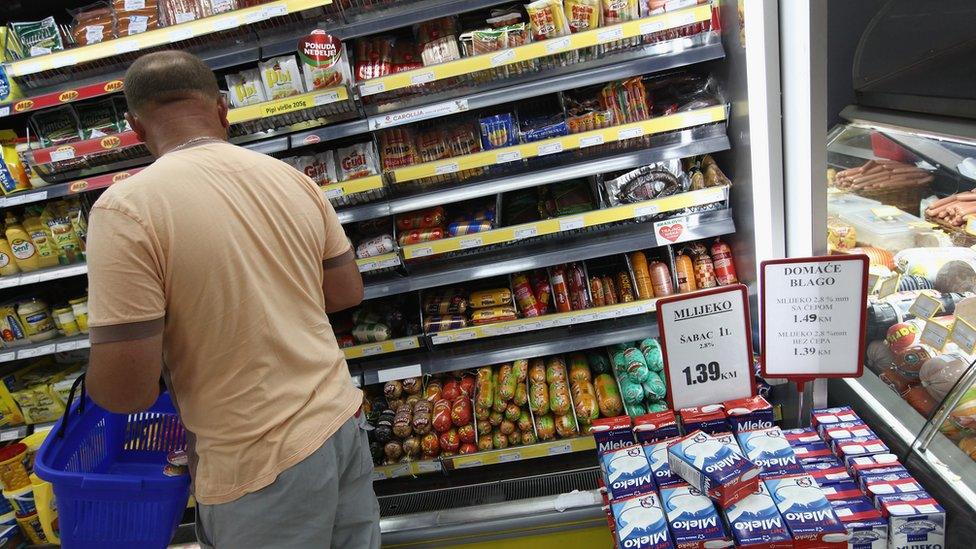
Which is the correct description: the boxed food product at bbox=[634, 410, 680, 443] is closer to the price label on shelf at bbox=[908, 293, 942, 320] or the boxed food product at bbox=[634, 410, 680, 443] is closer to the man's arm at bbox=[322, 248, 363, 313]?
the price label on shelf at bbox=[908, 293, 942, 320]

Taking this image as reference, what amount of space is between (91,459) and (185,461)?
576 millimetres

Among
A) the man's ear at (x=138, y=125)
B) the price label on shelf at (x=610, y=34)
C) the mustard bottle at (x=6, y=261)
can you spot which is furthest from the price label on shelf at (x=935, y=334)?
the mustard bottle at (x=6, y=261)

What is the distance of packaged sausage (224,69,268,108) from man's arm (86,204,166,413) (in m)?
1.50

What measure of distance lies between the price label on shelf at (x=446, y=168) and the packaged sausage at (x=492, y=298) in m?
0.65

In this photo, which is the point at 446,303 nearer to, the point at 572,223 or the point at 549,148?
the point at 572,223

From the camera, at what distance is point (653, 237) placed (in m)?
2.55

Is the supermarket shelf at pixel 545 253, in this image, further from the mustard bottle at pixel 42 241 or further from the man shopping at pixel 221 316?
the mustard bottle at pixel 42 241

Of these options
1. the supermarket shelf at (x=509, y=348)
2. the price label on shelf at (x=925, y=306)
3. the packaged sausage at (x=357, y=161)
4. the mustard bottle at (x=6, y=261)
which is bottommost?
the supermarket shelf at (x=509, y=348)

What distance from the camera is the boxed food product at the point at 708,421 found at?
1.75 m

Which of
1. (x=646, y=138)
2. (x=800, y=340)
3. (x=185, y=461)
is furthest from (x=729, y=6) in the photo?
(x=185, y=461)

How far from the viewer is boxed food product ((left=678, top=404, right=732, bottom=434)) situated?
175cm

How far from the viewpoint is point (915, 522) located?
1.38 m

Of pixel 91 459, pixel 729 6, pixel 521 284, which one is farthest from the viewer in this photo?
pixel 521 284

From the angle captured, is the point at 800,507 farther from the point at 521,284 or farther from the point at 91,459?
the point at 91,459
